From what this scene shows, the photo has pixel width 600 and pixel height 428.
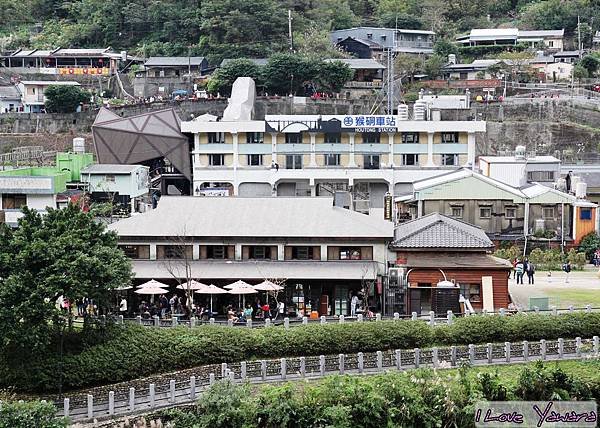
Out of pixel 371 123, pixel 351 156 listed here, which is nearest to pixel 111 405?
pixel 371 123

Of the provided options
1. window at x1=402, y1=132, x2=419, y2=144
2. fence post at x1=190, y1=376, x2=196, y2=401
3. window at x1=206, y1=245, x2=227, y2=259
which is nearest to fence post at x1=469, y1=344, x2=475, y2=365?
fence post at x1=190, y1=376, x2=196, y2=401

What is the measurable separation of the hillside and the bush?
62.6 m

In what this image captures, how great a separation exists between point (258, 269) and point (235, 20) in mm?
53355

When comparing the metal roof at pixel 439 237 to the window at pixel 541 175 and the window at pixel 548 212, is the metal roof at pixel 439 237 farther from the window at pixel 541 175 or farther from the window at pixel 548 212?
the window at pixel 541 175

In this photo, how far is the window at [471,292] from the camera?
33.2m

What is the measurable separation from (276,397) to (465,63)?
217ft

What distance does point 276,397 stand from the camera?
24.4 meters

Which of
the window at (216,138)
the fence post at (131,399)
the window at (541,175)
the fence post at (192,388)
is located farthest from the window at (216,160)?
the fence post at (131,399)

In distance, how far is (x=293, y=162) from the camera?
189ft

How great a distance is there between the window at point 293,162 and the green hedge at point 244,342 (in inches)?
1132

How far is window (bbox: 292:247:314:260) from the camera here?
34.7m

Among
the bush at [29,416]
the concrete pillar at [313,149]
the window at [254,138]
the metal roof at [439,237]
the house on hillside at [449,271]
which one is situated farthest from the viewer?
the window at [254,138]

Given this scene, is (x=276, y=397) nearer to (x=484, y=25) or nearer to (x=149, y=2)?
(x=149, y=2)

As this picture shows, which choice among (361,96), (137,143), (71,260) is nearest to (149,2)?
(361,96)
